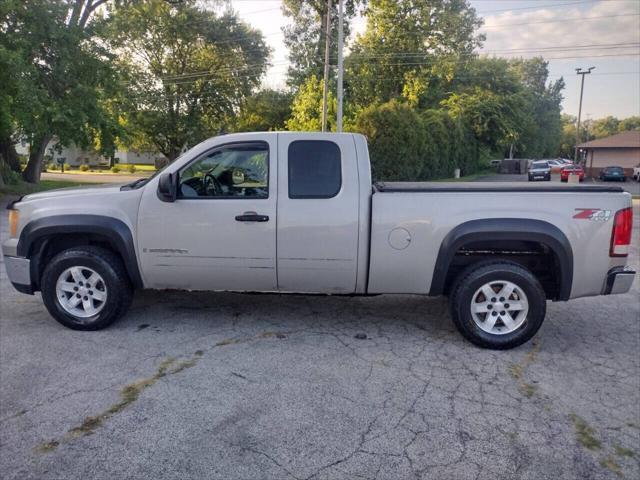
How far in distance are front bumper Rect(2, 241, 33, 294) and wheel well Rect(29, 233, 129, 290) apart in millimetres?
61

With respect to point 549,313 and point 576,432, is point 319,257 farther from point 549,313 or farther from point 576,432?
point 549,313

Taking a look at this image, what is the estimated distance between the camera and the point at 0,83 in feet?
49.0

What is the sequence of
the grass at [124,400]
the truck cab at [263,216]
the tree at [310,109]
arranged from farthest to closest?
1. the tree at [310,109]
2. the truck cab at [263,216]
3. the grass at [124,400]

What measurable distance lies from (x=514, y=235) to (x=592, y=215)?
67cm

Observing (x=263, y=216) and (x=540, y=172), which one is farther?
(x=540, y=172)

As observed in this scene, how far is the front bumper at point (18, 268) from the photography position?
16.1 ft

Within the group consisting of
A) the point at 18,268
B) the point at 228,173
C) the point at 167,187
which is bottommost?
the point at 18,268

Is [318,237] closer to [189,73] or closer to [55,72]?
[55,72]

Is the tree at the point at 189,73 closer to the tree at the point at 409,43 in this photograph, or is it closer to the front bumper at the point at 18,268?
the tree at the point at 409,43

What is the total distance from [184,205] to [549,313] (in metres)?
4.14

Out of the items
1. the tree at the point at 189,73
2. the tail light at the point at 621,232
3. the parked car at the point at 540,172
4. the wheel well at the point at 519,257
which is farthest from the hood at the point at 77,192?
the tree at the point at 189,73

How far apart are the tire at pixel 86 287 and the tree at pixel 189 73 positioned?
37.9 m

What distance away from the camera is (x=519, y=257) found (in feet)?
15.9

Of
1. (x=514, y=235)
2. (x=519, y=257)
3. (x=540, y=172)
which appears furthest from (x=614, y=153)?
(x=514, y=235)
